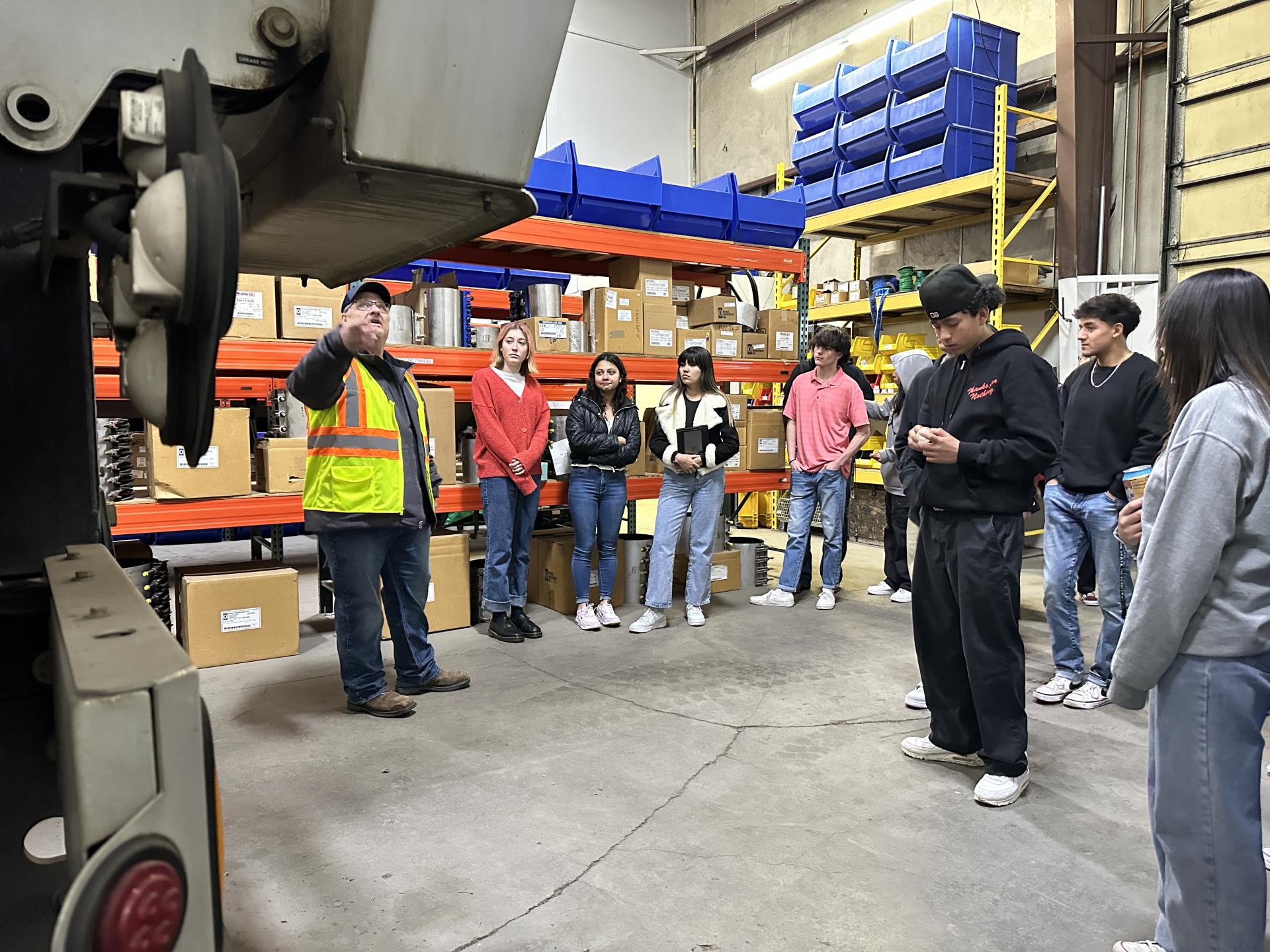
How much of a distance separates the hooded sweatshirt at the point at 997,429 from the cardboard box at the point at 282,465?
321 centimetres

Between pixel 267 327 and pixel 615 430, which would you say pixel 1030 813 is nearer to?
pixel 615 430

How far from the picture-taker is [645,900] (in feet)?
7.25

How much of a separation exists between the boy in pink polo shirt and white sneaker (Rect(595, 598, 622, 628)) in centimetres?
107

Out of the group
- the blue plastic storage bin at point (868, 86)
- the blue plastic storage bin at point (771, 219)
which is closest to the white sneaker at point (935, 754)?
the blue plastic storage bin at point (771, 219)

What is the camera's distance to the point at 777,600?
5.60m

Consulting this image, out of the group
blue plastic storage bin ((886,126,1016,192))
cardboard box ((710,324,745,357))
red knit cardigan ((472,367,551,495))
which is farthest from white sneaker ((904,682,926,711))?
blue plastic storage bin ((886,126,1016,192))

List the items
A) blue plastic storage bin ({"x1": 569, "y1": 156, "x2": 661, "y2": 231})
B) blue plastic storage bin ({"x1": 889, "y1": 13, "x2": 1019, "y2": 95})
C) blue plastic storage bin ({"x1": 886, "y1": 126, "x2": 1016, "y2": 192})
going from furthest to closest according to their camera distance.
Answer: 1. blue plastic storage bin ({"x1": 886, "y1": 126, "x2": 1016, "y2": 192})
2. blue plastic storage bin ({"x1": 889, "y1": 13, "x2": 1019, "y2": 95})
3. blue plastic storage bin ({"x1": 569, "y1": 156, "x2": 661, "y2": 231})

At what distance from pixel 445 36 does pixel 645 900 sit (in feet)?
6.71

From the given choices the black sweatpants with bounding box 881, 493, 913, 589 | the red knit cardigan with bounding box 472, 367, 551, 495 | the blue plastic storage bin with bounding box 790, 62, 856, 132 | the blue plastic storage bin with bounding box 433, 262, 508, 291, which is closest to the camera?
the red knit cardigan with bounding box 472, 367, 551, 495

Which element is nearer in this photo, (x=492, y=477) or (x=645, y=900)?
(x=645, y=900)

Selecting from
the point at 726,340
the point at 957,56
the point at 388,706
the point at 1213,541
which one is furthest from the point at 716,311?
the point at 1213,541

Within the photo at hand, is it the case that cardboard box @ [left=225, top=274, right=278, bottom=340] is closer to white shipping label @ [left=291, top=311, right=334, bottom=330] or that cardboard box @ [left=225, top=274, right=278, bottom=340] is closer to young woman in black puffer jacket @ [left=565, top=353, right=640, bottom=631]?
white shipping label @ [left=291, top=311, right=334, bottom=330]

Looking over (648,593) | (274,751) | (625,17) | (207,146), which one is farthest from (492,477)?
(625,17)

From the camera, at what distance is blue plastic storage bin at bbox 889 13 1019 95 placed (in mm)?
6980
